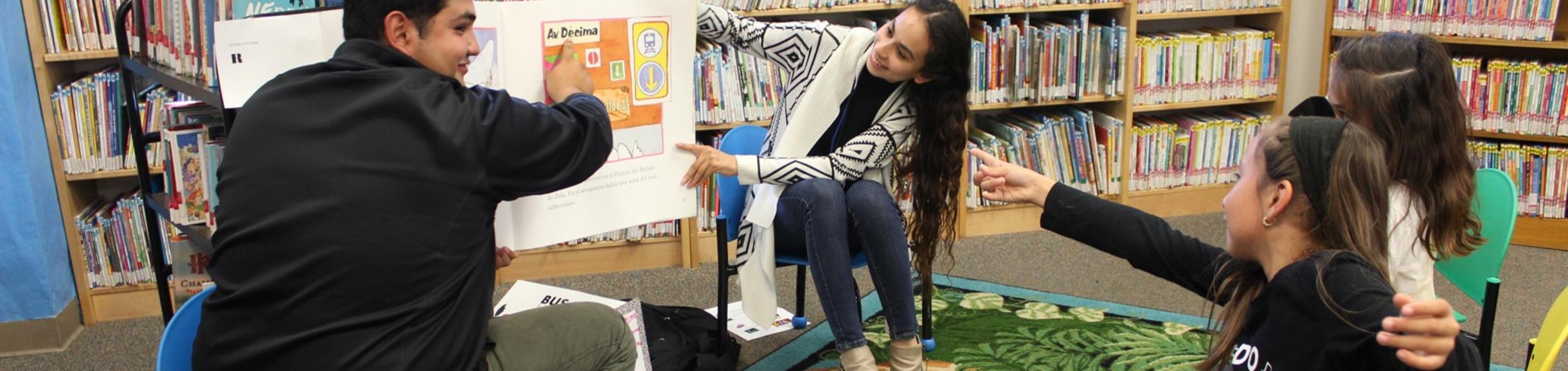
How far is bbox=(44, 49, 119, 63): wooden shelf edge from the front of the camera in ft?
10.1

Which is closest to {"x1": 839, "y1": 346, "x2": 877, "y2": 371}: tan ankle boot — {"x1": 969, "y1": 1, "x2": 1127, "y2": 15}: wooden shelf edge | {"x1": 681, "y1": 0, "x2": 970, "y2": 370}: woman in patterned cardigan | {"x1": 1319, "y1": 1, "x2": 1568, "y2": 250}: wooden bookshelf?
{"x1": 681, "y1": 0, "x2": 970, "y2": 370}: woman in patterned cardigan

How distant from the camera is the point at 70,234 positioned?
3250mm

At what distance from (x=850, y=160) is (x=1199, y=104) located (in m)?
Result: 1.97

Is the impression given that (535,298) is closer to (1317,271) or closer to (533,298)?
(533,298)

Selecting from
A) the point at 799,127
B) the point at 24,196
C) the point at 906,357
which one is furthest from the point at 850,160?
the point at 24,196

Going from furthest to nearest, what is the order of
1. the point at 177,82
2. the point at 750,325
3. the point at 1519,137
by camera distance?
1. the point at 1519,137
2. the point at 750,325
3. the point at 177,82

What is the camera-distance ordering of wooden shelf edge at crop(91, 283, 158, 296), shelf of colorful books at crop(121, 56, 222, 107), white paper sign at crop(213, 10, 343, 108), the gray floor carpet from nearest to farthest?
white paper sign at crop(213, 10, 343, 108), shelf of colorful books at crop(121, 56, 222, 107), the gray floor carpet, wooden shelf edge at crop(91, 283, 158, 296)

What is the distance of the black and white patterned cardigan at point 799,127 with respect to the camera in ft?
8.63

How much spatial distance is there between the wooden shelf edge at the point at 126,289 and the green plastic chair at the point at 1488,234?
318 centimetres

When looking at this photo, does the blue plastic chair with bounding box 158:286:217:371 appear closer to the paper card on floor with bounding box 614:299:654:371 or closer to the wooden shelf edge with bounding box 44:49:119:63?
the paper card on floor with bounding box 614:299:654:371

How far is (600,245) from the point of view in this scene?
3.69m

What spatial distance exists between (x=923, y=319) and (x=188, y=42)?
1759 mm

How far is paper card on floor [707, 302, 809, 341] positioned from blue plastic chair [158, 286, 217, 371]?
1527mm

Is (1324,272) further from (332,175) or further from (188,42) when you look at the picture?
(188,42)
